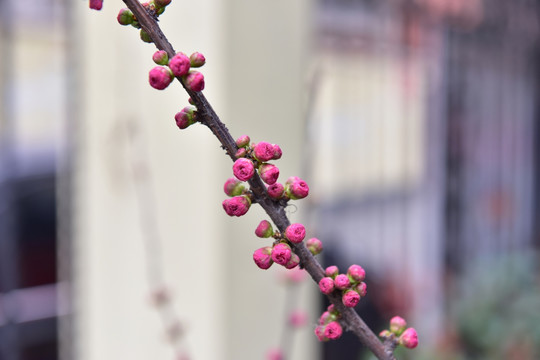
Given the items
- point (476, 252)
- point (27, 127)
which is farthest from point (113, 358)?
point (476, 252)

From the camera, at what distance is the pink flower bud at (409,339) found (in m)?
0.35

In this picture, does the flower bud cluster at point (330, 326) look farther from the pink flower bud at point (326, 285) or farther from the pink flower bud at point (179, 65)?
the pink flower bud at point (179, 65)

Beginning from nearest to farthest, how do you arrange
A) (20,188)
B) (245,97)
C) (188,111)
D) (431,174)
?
(188,111) → (245,97) → (20,188) → (431,174)

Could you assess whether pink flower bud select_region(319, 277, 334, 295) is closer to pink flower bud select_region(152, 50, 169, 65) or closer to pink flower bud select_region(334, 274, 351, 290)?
pink flower bud select_region(334, 274, 351, 290)

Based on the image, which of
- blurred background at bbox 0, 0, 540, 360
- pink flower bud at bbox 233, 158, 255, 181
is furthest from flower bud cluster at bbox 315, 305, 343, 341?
blurred background at bbox 0, 0, 540, 360

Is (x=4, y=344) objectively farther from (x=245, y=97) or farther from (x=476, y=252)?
(x=476, y=252)

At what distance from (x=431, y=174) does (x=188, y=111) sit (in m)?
2.29

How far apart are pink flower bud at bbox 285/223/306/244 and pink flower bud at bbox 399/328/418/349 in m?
0.11

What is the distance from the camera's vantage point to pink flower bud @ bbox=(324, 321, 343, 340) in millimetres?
329

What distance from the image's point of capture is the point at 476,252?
2877 mm

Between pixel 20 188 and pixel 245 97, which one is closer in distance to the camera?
pixel 245 97

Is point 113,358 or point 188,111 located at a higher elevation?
point 188,111

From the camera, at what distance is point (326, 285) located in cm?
30

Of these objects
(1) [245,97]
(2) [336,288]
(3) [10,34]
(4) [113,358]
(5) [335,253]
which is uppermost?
(3) [10,34]
